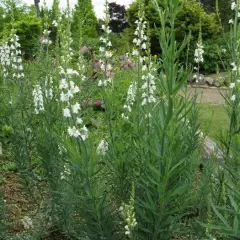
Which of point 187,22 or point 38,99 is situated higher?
point 187,22

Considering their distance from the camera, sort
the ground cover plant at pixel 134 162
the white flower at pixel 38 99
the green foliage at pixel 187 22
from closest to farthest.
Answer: the ground cover plant at pixel 134 162, the white flower at pixel 38 99, the green foliage at pixel 187 22

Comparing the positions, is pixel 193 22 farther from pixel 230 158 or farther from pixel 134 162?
pixel 230 158

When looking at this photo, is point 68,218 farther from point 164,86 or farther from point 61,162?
point 164,86

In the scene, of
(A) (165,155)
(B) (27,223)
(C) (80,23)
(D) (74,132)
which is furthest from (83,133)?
(B) (27,223)

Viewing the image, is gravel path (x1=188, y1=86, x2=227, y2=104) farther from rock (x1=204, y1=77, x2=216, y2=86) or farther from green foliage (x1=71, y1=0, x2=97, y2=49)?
green foliage (x1=71, y1=0, x2=97, y2=49)

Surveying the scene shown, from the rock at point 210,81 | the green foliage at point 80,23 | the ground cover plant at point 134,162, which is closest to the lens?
the ground cover plant at point 134,162

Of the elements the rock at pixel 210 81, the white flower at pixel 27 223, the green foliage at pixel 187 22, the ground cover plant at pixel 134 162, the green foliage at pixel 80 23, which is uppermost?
the green foliage at pixel 187 22

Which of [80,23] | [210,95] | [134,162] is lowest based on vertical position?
[134,162]

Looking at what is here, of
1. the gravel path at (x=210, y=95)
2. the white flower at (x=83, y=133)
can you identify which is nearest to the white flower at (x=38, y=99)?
the white flower at (x=83, y=133)

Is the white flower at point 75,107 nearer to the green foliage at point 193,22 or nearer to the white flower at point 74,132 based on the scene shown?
the white flower at point 74,132

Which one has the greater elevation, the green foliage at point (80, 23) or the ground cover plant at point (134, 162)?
the green foliage at point (80, 23)

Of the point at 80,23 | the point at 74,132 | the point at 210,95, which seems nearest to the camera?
the point at 74,132

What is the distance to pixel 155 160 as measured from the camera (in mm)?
2797

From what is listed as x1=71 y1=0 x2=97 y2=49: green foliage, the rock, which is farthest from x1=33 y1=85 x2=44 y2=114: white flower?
the rock
